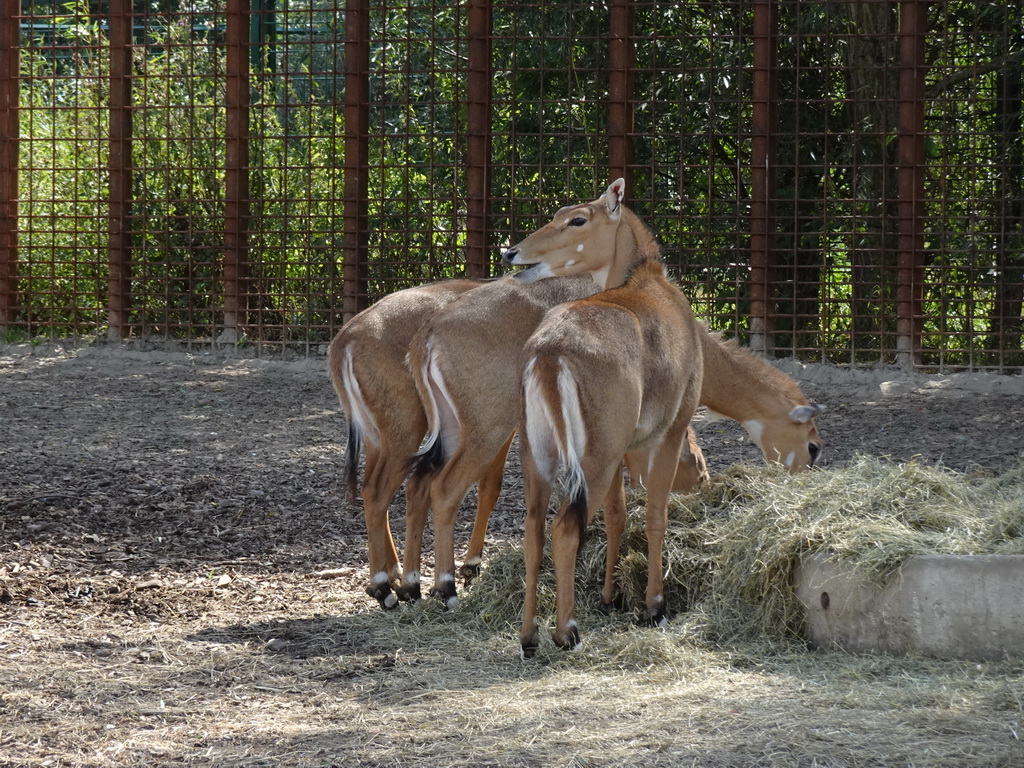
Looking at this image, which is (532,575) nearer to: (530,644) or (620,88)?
(530,644)

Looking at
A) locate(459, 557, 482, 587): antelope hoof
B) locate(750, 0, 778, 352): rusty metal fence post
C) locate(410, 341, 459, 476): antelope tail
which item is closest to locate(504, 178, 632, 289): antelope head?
locate(410, 341, 459, 476): antelope tail

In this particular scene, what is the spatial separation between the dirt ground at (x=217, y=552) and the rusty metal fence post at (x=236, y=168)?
0.77 meters

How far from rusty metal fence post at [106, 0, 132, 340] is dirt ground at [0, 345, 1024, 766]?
1.10 metres

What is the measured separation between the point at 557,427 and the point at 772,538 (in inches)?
41.8

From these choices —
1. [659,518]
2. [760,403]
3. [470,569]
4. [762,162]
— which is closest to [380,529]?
[470,569]

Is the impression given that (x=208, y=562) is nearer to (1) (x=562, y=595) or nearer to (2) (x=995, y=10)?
→ (1) (x=562, y=595)

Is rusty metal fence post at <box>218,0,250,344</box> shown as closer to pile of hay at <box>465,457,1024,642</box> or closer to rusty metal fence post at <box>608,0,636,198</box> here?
rusty metal fence post at <box>608,0,636,198</box>

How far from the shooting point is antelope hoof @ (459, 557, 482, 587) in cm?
640

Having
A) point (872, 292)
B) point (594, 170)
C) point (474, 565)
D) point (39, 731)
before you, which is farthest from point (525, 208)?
point (39, 731)

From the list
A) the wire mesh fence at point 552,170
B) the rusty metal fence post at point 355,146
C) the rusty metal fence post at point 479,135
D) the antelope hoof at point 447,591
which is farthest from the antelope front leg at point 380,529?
the rusty metal fence post at point 355,146

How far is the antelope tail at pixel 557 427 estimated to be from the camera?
16.2 ft

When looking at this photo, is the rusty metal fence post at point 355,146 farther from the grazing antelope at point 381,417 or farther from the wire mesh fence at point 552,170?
the grazing antelope at point 381,417

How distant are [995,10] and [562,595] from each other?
9.26 m

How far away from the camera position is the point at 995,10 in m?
12.0
